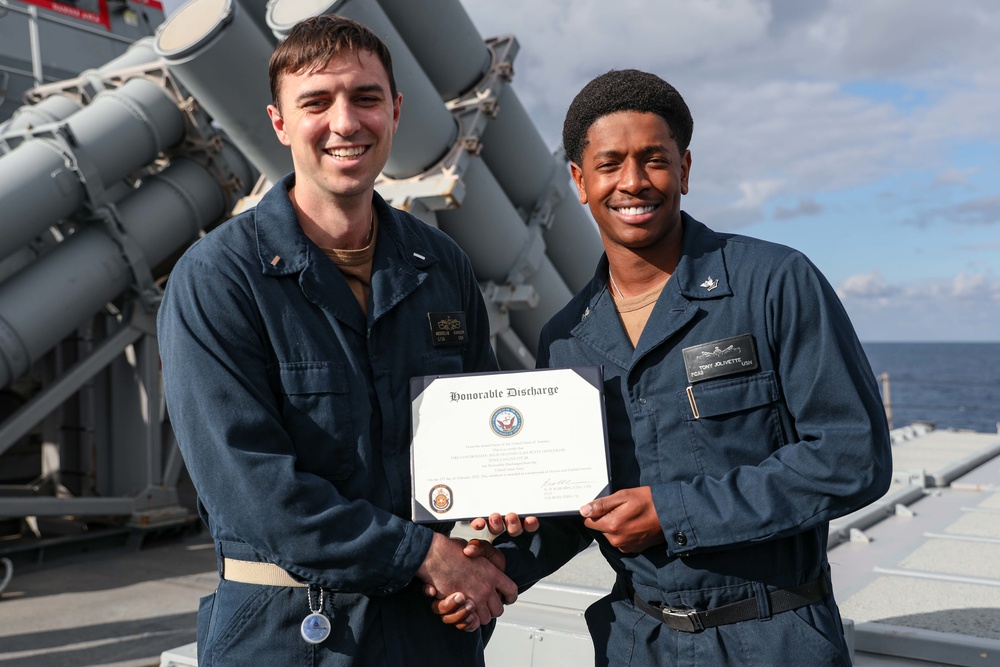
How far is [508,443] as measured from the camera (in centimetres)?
198

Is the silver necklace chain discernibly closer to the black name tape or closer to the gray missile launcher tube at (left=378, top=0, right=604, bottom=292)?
the black name tape

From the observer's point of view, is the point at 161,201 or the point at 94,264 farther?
the point at 161,201

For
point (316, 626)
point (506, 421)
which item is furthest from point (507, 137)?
point (316, 626)

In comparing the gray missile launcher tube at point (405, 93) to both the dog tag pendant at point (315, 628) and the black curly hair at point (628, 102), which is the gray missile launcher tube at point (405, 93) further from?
the dog tag pendant at point (315, 628)

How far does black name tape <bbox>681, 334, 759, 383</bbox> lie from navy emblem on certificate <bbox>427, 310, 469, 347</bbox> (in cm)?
57

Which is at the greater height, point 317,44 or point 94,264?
point 94,264

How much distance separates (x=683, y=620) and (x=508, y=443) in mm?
528

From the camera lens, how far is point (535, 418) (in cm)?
198

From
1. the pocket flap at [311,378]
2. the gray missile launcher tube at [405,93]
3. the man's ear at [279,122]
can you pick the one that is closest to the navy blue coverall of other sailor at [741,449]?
the pocket flap at [311,378]

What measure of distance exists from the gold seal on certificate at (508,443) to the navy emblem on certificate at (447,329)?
17 centimetres

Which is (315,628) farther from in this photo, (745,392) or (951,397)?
(951,397)

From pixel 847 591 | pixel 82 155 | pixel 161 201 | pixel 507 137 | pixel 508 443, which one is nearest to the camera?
pixel 508 443

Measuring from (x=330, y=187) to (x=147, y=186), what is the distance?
721 cm

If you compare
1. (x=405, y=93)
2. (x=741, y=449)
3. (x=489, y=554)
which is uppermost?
(x=405, y=93)
